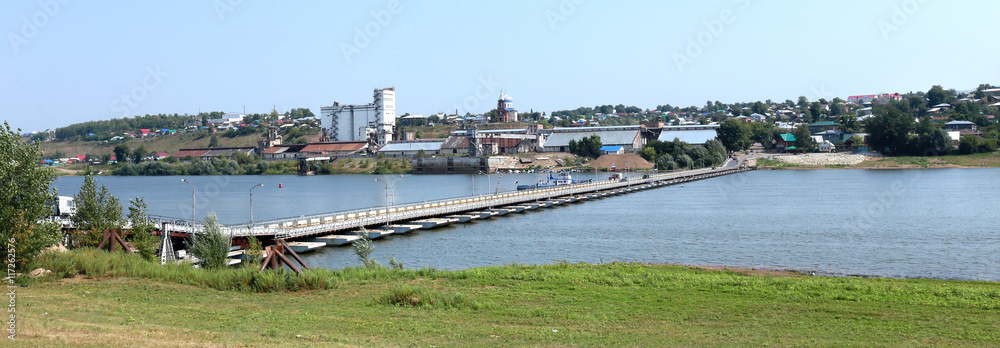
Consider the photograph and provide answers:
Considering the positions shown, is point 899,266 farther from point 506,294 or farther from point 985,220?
point 985,220

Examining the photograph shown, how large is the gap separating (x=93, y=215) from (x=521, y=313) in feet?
76.9

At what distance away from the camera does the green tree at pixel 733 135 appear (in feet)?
579

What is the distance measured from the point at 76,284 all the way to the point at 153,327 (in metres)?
8.85

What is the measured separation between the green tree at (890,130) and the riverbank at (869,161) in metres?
3.42

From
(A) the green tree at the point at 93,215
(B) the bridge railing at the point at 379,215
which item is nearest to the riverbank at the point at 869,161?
(B) the bridge railing at the point at 379,215

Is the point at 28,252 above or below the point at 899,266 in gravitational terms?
above

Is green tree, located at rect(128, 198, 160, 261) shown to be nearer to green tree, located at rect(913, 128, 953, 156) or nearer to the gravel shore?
the gravel shore

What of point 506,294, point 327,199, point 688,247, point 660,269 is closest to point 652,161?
point 327,199

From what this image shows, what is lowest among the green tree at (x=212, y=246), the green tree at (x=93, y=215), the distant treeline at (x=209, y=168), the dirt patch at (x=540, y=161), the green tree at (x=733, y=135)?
the distant treeline at (x=209, y=168)

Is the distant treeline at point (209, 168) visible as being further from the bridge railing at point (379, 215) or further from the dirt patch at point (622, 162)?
the bridge railing at point (379, 215)

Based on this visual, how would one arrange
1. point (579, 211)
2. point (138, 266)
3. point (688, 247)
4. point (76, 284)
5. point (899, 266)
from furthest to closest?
point (579, 211) < point (688, 247) < point (899, 266) < point (138, 266) < point (76, 284)

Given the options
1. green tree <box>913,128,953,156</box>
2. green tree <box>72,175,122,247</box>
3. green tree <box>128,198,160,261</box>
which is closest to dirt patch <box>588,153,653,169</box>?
green tree <box>913,128,953,156</box>

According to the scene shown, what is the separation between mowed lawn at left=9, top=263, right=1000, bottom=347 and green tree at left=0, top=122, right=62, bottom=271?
1338 mm

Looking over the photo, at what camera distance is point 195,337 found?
52.4 feet
